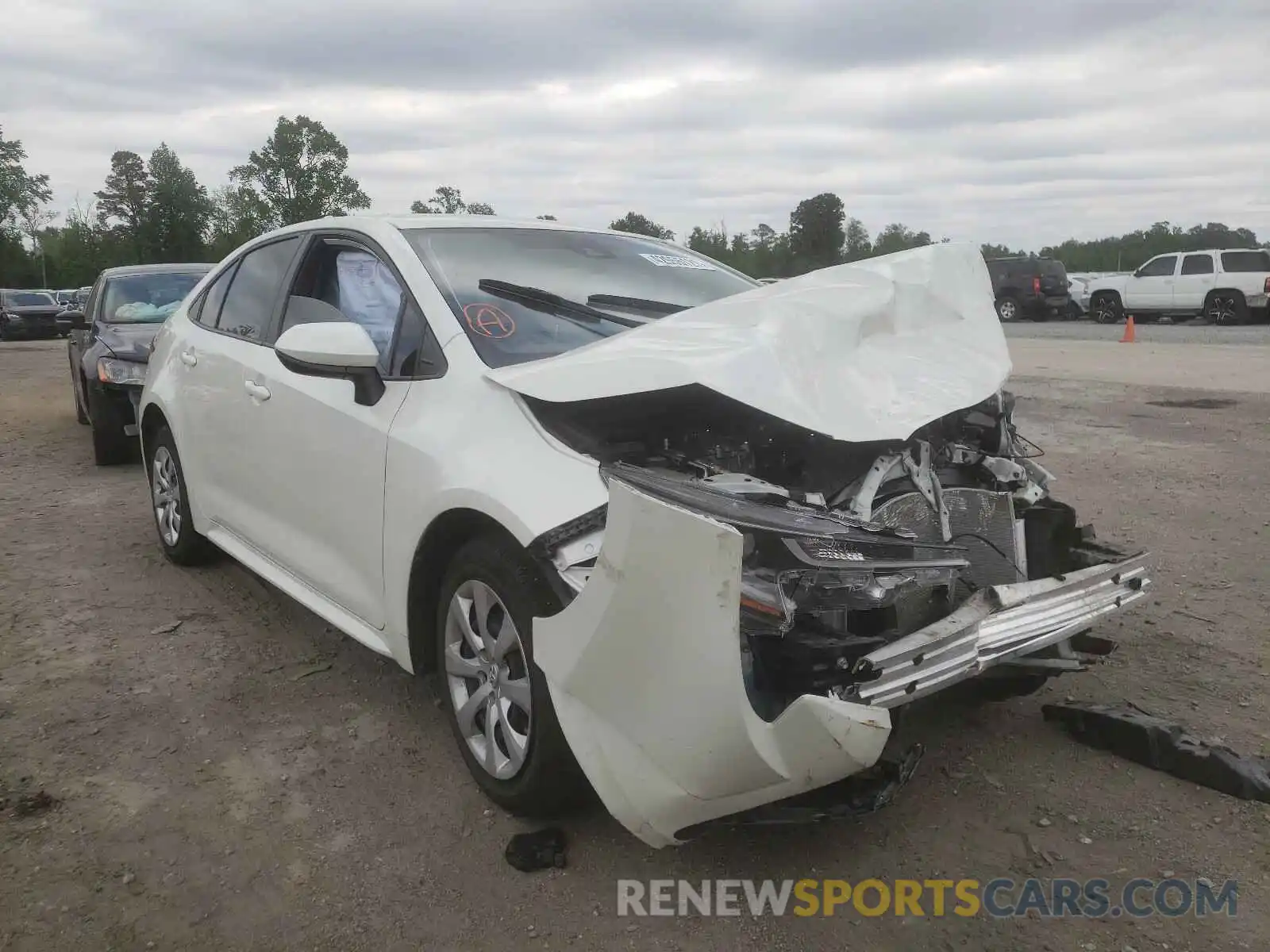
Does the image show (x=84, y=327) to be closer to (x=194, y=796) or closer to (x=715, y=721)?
(x=194, y=796)

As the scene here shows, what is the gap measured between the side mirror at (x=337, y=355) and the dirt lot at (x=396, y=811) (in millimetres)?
1227

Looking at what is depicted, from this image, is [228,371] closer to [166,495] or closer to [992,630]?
[166,495]

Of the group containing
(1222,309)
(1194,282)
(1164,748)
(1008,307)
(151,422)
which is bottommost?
(1164,748)

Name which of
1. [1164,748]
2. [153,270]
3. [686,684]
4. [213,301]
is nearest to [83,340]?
[153,270]

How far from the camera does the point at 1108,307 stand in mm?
27359

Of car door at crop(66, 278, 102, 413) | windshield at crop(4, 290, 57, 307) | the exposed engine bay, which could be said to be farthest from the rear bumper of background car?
windshield at crop(4, 290, 57, 307)

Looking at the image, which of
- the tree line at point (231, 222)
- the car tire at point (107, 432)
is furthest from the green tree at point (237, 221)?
the car tire at point (107, 432)

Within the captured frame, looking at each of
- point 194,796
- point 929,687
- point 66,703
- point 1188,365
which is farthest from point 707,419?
point 1188,365

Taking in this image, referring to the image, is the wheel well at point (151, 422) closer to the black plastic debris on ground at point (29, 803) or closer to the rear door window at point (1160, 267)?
the black plastic debris on ground at point (29, 803)

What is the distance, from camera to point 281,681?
386cm

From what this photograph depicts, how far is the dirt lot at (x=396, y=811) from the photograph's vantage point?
2441mm

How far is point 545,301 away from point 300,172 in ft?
220

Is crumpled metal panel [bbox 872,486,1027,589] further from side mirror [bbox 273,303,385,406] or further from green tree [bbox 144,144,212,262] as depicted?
green tree [bbox 144,144,212,262]

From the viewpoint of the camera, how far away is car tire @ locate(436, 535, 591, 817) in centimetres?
259
